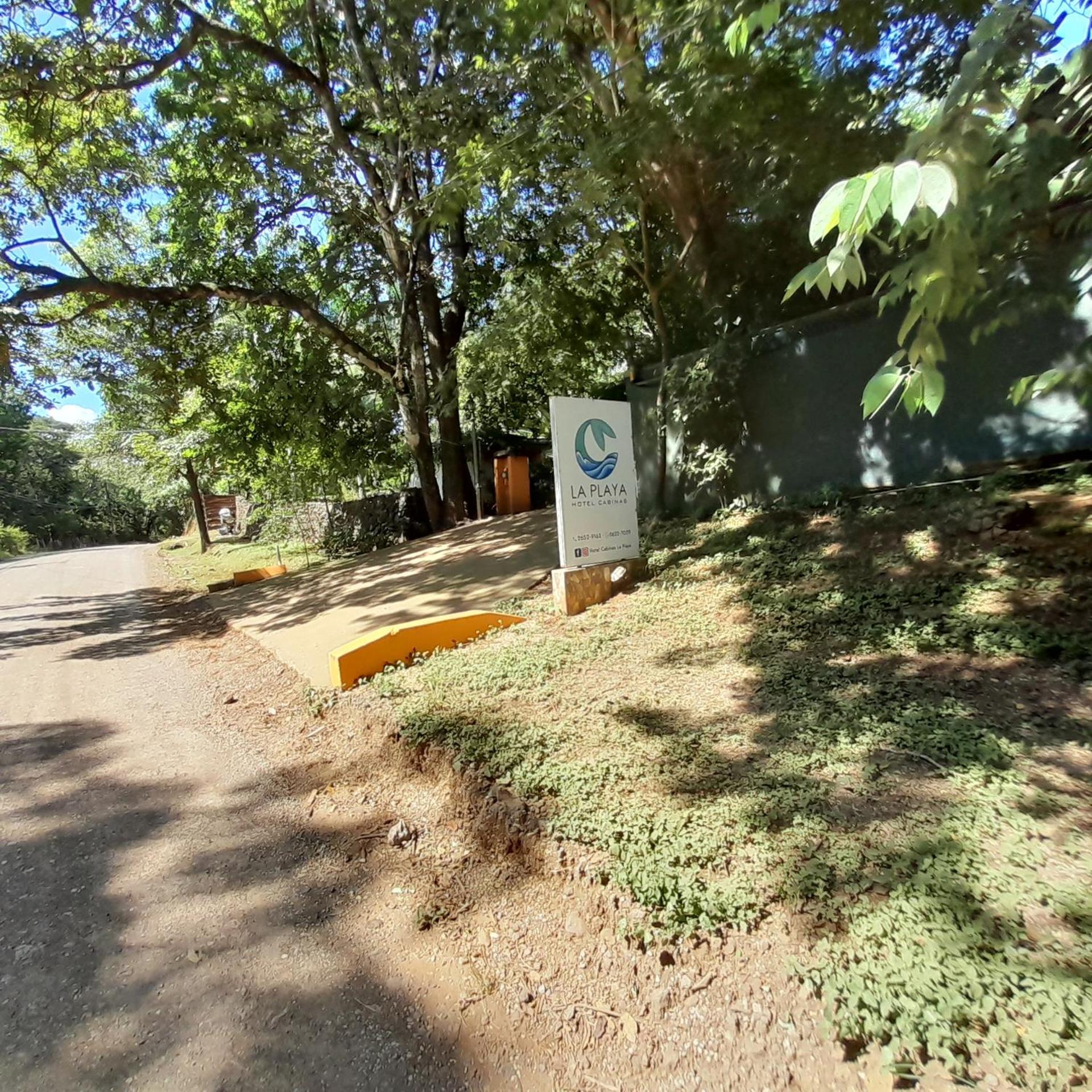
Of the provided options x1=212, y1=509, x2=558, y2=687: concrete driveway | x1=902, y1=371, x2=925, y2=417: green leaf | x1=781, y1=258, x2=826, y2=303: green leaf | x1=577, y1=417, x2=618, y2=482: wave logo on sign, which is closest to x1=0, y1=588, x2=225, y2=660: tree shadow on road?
x1=212, y1=509, x2=558, y2=687: concrete driveway

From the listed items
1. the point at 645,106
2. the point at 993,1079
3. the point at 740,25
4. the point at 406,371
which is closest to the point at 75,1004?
the point at 993,1079

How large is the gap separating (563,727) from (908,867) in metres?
1.84

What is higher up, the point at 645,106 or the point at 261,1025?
the point at 645,106

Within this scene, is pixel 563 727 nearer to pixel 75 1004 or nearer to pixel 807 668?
pixel 807 668

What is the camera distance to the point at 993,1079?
5.60 ft

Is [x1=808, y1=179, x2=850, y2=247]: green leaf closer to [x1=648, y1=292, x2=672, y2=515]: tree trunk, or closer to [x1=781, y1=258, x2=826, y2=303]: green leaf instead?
[x1=781, y1=258, x2=826, y2=303]: green leaf

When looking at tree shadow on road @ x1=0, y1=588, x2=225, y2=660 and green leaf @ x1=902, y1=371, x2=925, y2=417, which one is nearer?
green leaf @ x1=902, y1=371, x2=925, y2=417

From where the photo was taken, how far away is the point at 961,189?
5.50 ft

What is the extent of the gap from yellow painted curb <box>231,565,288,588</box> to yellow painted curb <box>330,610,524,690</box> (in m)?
8.38

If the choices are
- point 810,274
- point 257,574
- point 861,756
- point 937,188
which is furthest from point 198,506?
point 937,188

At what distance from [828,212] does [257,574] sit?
523 inches

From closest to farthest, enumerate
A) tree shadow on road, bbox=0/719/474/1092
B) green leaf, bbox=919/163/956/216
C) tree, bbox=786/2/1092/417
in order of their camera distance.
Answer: green leaf, bbox=919/163/956/216, tree, bbox=786/2/1092/417, tree shadow on road, bbox=0/719/474/1092

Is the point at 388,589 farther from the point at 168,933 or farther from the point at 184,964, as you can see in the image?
the point at 184,964

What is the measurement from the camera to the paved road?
2090mm
